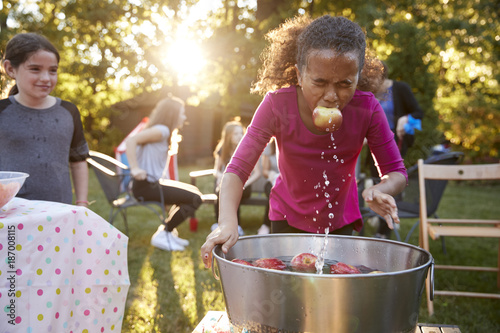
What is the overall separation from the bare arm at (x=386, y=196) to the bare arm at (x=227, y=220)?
425mm

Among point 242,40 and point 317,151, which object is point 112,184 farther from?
point 242,40

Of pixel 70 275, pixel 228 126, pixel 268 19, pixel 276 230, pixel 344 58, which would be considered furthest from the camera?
pixel 268 19

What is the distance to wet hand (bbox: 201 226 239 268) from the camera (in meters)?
1.26

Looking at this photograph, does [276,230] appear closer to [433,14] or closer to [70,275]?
[70,275]

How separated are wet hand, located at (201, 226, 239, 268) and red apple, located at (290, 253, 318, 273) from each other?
197 mm

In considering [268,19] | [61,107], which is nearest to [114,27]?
[268,19]

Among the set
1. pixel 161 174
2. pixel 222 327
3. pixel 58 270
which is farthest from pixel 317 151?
pixel 161 174

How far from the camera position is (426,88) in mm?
8883

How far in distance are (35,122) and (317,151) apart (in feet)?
5.35

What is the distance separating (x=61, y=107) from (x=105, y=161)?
3069mm

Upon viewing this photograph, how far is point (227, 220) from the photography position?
52.9 inches

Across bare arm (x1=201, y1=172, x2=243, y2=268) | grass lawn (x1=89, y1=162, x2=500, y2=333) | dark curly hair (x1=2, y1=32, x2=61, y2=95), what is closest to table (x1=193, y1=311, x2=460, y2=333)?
bare arm (x1=201, y1=172, x2=243, y2=268)

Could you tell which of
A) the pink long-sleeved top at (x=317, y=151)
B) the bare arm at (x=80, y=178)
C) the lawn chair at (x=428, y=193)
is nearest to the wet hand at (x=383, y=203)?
the pink long-sleeved top at (x=317, y=151)

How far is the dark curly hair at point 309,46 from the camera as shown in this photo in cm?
143
